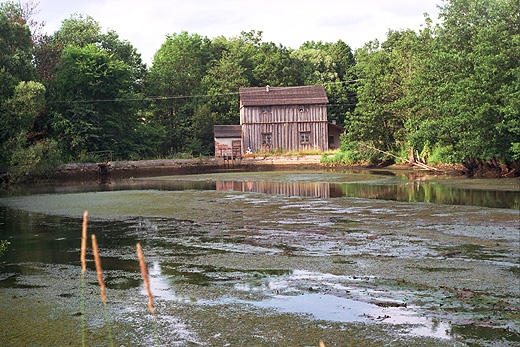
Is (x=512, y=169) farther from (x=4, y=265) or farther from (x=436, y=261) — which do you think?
(x=4, y=265)

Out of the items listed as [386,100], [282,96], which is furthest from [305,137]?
[386,100]

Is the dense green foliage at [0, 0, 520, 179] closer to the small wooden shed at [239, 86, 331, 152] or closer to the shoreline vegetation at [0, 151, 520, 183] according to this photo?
the shoreline vegetation at [0, 151, 520, 183]

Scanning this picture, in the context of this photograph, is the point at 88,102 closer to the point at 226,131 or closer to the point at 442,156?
the point at 226,131

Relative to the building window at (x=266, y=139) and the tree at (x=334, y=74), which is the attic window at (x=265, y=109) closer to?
the building window at (x=266, y=139)

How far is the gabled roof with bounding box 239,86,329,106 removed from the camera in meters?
61.7

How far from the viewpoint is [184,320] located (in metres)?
8.00

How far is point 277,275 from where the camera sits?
10.8m

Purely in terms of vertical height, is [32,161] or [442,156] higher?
[32,161]

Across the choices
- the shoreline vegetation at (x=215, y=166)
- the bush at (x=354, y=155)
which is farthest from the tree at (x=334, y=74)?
the bush at (x=354, y=155)

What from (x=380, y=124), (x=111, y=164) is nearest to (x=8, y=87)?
(x=111, y=164)

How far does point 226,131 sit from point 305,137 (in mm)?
8069

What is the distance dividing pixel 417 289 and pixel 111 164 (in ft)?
148

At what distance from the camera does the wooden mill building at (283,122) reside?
6181cm

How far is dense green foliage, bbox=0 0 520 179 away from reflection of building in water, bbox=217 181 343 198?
26.2 feet
